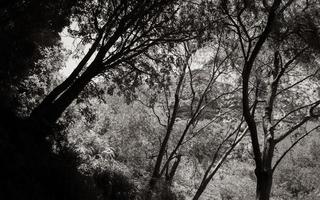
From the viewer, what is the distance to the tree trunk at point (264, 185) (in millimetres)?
7729

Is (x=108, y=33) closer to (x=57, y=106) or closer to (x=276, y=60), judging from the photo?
(x=57, y=106)

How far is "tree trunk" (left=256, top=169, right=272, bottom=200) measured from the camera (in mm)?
7729

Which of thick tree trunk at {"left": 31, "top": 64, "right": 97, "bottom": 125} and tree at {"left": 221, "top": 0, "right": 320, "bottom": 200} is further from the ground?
tree at {"left": 221, "top": 0, "right": 320, "bottom": 200}

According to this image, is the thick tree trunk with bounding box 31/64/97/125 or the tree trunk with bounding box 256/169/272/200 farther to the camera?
the thick tree trunk with bounding box 31/64/97/125

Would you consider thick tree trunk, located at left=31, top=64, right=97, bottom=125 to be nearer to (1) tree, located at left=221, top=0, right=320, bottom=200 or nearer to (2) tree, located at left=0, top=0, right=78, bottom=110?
(2) tree, located at left=0, top=0, right=78, bottom=110

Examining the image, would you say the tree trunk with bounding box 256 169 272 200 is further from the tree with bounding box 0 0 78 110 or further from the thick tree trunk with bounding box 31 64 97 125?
the tree with bounding box 0 0 78 110

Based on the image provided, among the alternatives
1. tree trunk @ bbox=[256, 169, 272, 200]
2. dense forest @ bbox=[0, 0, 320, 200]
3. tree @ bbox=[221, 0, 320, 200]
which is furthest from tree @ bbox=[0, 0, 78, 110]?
tree trunk @ bbox=[256, 169, 272, 200]

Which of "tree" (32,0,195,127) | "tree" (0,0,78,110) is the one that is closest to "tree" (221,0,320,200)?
"tree" (32,0,195,127)

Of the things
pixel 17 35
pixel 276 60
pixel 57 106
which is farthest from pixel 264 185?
pixel 17 35

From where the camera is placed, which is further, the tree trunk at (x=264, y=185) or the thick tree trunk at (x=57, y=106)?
the thick tree trunk at (x=57, y=106)

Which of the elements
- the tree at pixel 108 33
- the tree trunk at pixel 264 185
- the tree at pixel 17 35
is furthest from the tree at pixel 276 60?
the tree at pixel 17 35

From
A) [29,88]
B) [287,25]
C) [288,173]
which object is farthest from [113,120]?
[288,173]

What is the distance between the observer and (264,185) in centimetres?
784

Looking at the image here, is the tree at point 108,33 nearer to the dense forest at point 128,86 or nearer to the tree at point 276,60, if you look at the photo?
the dense forest at point 128,86
